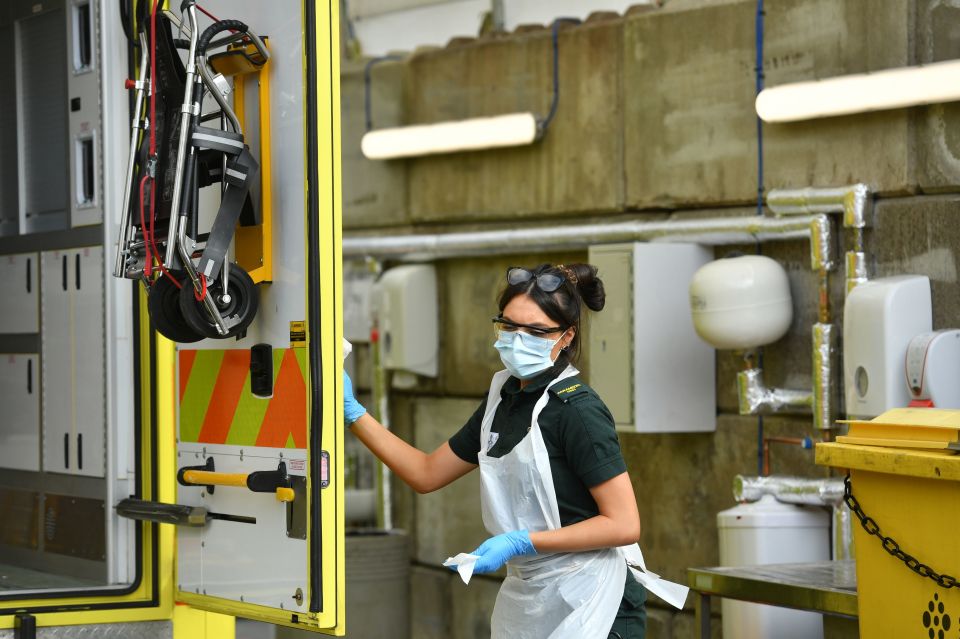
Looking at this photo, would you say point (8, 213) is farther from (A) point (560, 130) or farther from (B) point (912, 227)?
(B) point (912, 227)

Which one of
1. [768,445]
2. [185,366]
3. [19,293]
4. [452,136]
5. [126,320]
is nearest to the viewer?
[185,366]

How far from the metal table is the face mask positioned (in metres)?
1.35

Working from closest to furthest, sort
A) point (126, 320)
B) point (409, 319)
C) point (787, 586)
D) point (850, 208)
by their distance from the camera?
1. point (126, 320)
2. point (787, 586)
3. point (850, 208)
4. point (409, 319)

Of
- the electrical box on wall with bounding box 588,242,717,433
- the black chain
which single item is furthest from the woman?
the electrical box on wall with bounding box 588,242,717,433

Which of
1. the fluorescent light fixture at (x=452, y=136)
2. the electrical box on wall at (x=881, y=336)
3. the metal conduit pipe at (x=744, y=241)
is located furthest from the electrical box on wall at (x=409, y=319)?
the electrical box on wall at (x=881, y=336)

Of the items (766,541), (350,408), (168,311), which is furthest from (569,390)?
(766,541)

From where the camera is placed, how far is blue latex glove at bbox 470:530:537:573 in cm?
330

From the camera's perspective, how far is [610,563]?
3502 millimetres

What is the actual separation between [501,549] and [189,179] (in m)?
1.17

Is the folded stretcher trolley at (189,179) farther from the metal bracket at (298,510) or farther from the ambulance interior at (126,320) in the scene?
the metal bracket at (298,510)

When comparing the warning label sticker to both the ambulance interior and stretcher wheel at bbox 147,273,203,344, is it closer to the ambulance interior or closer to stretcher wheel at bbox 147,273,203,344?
the ambulance interior

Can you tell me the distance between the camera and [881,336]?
16.5 ft

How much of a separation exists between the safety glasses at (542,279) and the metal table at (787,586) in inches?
57.2

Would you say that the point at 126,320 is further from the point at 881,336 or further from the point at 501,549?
the point at 881,336
